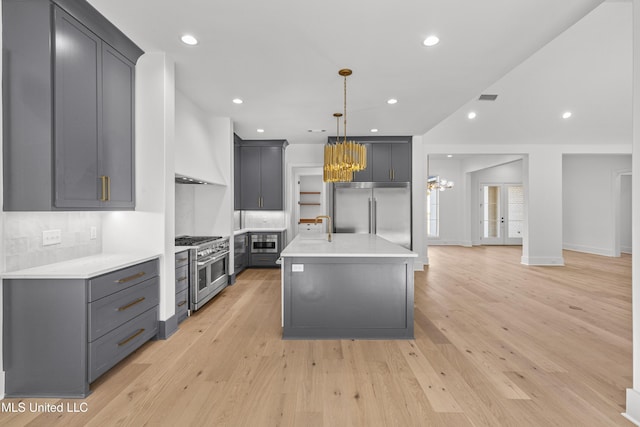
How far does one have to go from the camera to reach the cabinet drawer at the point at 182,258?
3.27 meters

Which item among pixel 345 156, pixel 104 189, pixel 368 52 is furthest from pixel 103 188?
pixel 368 52

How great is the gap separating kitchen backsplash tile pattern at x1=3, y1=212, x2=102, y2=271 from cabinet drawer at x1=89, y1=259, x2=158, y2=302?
53 centimetres

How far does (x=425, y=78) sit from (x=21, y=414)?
431 centimetres

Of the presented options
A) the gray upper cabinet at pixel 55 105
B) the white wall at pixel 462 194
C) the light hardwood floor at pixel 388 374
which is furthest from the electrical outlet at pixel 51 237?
the white wall at pixel 462 194

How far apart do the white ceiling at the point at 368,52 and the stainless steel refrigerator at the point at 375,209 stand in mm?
1142

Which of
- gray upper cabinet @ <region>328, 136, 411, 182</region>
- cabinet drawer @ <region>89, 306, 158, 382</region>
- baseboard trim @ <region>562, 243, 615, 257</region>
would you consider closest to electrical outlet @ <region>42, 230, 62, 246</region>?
cabinet drawer @ <region>89, 306, 158, 382</region>

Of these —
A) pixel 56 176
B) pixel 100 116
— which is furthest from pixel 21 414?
pixel 100 116

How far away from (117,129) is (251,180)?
3743 millimetres

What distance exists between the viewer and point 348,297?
291cm

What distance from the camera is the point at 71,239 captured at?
251 centimetres

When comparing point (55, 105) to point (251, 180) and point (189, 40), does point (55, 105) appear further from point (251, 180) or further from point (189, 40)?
point (251, 180)

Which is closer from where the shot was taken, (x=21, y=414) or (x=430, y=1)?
(x=21, y=414)

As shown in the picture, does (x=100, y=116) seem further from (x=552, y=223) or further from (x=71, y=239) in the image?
(x=552, y=223)

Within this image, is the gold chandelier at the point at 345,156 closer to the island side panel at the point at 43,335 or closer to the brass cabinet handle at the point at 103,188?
the brass cabinet handle at the point at 103,188
